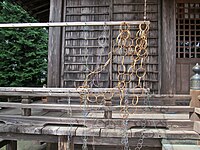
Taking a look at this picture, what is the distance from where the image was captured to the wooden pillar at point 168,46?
16.9ft

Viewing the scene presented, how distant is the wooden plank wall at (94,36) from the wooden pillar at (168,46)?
241 mm

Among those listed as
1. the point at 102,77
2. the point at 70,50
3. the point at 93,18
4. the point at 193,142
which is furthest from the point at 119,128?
the point at 93,18

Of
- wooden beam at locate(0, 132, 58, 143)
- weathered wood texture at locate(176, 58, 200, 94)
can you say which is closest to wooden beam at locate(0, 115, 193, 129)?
wooden beam at locate(0, 132, 58, 143)

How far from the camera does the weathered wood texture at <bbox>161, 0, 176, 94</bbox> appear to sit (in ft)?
16.9

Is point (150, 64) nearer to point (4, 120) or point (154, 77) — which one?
point (154, 77)

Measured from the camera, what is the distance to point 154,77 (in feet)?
17.4

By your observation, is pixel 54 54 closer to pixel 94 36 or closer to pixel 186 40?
pixel 94 36

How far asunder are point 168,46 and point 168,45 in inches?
1.1

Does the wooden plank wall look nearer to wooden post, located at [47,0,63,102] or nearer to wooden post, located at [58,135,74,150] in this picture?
wooden post, located at [47,0,63,102]

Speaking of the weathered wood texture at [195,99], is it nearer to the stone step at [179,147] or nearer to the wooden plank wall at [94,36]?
the stone step at [179,147]

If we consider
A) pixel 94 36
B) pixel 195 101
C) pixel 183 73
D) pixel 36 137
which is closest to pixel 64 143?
pixel 36 137

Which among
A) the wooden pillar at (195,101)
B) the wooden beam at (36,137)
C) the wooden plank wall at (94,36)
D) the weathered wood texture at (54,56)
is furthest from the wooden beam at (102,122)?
the wooden plank wall at (94,36)

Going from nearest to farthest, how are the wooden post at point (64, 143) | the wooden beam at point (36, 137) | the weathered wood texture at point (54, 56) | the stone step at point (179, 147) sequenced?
the stone step at point (179, 147), the wooden post at point (64, 143), the wooden beam at point (36, 137), the weathered wood texture at point (54, 56)

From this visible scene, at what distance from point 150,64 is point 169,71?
552mm
